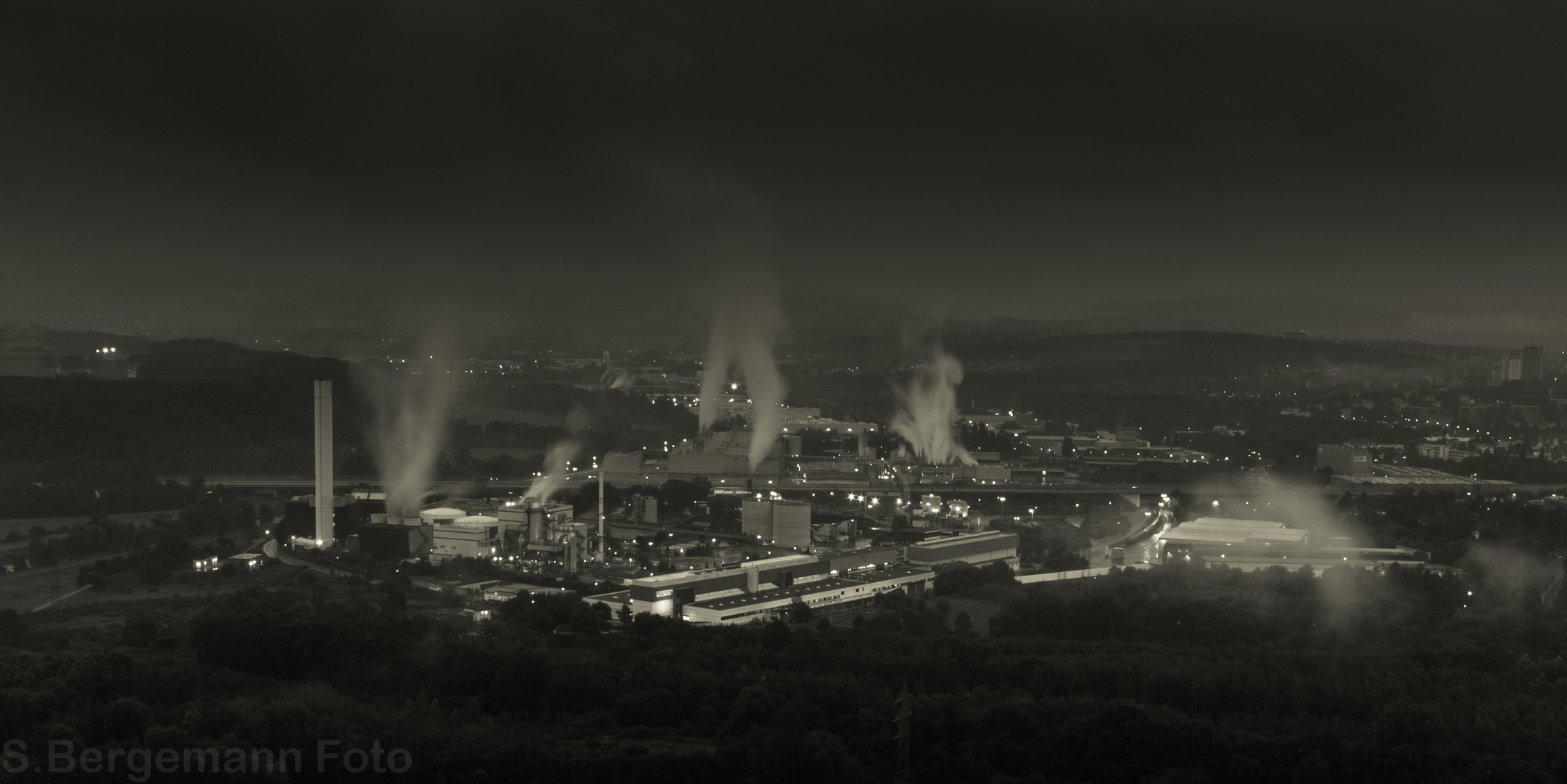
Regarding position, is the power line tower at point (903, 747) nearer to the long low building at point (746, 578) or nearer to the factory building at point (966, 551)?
the long low building at point (746, 578)

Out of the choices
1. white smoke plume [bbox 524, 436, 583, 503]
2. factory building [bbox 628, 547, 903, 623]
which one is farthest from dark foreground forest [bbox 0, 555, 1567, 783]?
white smoke plume [bbox 524, 436, 583, 503]

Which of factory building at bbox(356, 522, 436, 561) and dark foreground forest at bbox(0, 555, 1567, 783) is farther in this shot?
factory building at bbox(356, 522, 436, 561)

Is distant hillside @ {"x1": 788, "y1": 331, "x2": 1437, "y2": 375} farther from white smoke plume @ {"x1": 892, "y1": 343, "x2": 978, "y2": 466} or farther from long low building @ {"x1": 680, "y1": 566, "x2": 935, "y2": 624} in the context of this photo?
long low building @ {"x1": 680, "y1": 566, "x2": 935, "y2": 624}

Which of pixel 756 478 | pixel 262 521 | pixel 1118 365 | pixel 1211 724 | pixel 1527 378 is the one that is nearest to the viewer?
pixel 1211 724

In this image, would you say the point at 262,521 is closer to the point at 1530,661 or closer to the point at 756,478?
the point at 756,478

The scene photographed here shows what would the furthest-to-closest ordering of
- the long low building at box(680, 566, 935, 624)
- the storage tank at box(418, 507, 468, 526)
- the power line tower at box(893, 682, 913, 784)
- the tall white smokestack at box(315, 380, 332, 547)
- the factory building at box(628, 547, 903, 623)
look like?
the tall white smokestack at box(315, 380, 332, 547) < the storage tank at box(418, 507, 468, 526) < the factory building at box(628, 547, 903, 623) < the long low building at box(680, 566, 935, 624) < the power line tower at box(893, 682, 913, 784)

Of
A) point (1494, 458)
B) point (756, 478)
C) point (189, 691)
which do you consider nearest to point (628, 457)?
point (756, 478)
